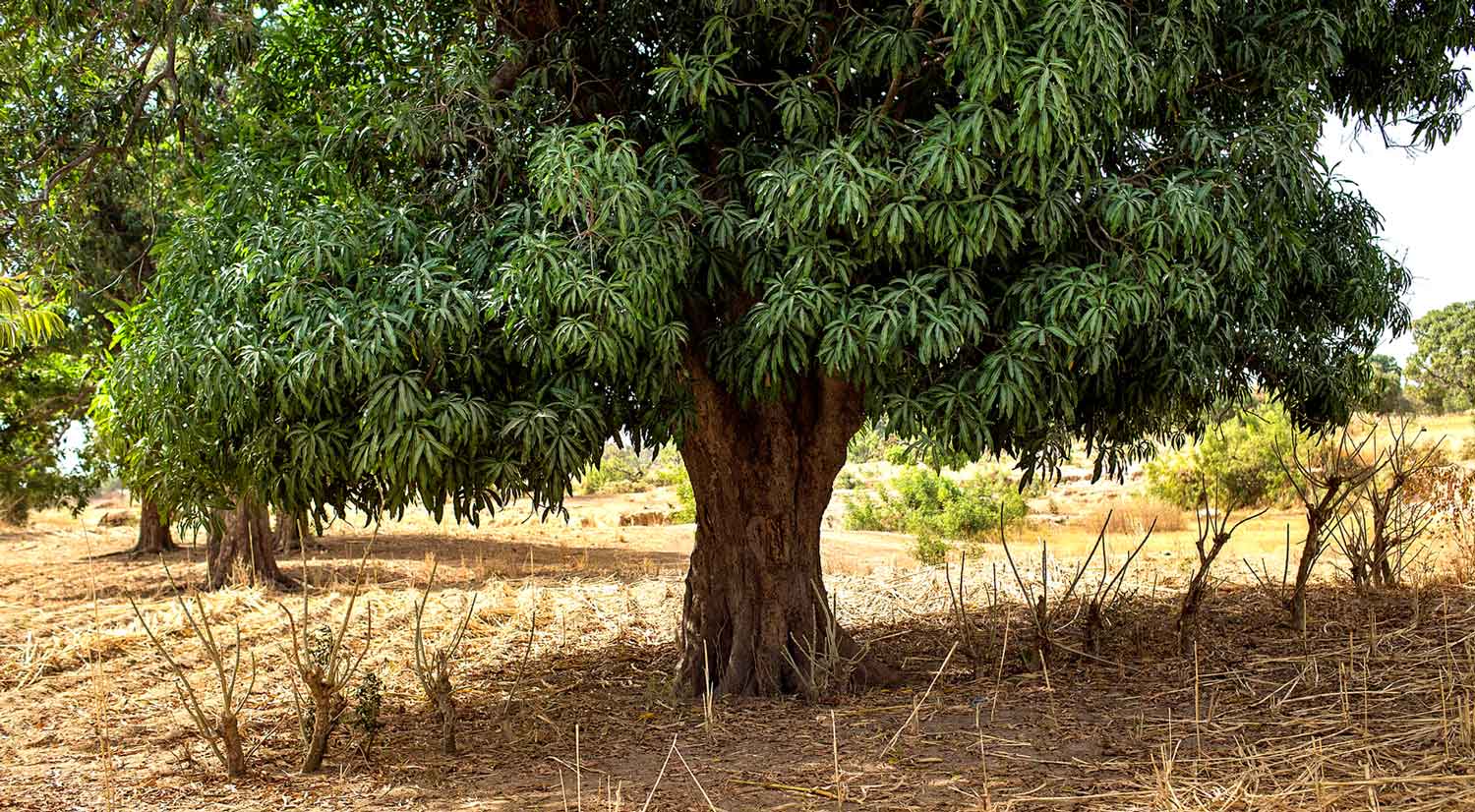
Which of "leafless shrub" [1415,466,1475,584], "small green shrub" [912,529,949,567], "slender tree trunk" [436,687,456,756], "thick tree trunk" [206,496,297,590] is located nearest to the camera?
"slender tree trunk" [436,687,456,756]

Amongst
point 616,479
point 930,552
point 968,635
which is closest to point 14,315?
point 968,635

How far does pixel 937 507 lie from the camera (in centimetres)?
2231

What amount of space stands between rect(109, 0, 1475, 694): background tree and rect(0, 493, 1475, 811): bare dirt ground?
3.78 ft

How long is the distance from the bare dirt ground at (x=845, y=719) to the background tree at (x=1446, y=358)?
100.0 feet

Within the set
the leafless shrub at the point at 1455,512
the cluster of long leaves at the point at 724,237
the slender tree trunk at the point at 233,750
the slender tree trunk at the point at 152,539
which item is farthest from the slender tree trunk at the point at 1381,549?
the slender tree trunk at the point at 152,539

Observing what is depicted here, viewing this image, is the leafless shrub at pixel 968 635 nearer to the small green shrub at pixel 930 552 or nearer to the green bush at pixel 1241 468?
the small green shrub at pixel 930 552

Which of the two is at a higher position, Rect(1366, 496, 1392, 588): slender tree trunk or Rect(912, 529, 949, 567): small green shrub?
Rect(1366, 496, 1392, 588): slender tree trunk

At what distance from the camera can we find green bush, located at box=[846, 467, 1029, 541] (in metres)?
20.7

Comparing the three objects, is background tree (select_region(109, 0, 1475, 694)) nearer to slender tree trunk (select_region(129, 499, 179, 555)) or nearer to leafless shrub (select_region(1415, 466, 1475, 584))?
leafless shrub (select_region(1415, 466, 1475, 584))

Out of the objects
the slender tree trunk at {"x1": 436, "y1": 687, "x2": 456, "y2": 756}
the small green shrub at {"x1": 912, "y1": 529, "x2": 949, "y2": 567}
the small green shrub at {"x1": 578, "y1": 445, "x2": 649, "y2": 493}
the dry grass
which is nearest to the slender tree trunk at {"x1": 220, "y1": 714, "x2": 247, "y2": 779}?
the slender tree trunk at {"x1": 436, "y1": 687, "x2": 456, "y2": 756}

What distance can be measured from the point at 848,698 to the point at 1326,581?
219 inches

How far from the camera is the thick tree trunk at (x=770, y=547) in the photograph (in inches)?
295

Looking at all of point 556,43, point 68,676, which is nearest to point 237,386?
point 556,43

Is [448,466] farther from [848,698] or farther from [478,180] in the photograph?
[848,698]
